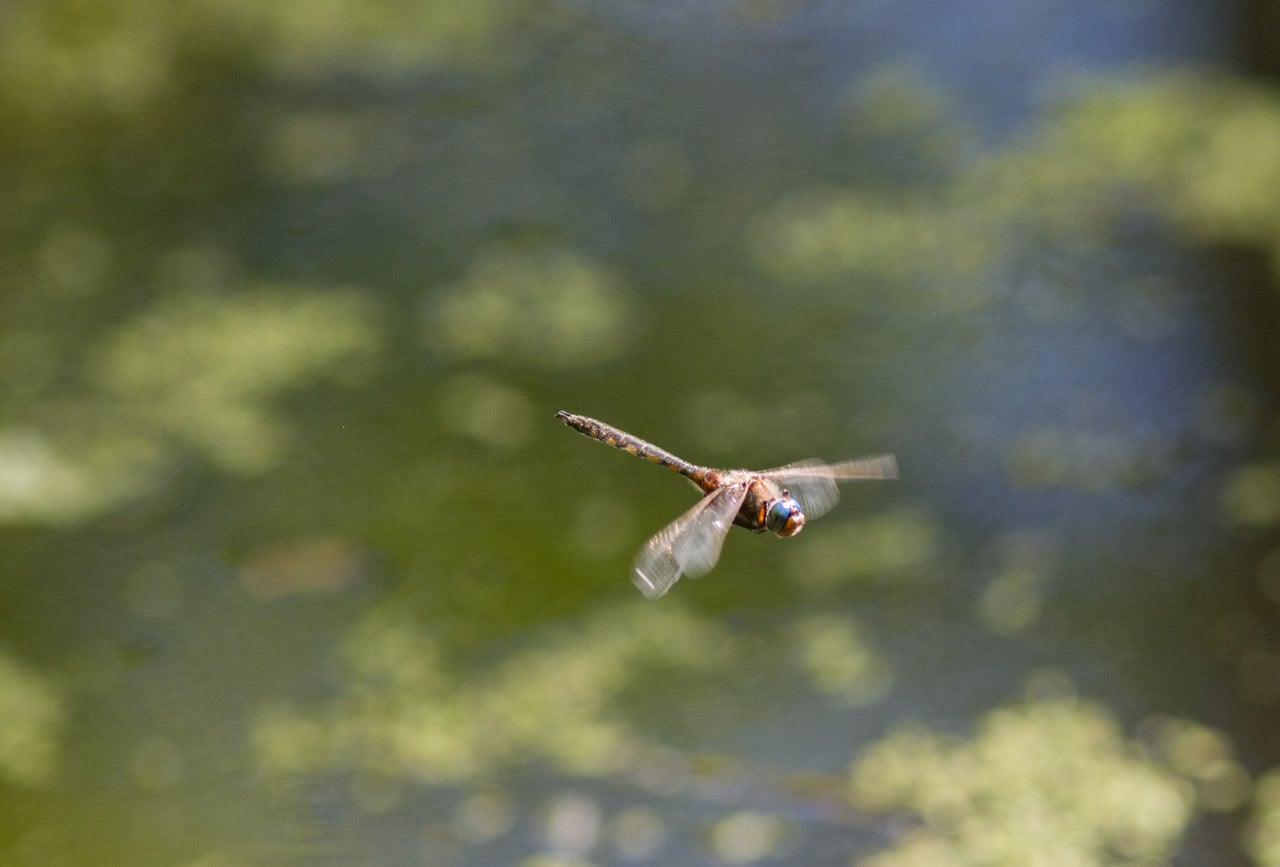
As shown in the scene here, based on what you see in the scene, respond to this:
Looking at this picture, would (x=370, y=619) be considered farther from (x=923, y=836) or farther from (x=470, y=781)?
(x=923, y=836)

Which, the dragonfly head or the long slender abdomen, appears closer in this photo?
the dragonfly head

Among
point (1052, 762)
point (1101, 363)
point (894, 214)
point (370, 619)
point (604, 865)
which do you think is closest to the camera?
point (604, 865)

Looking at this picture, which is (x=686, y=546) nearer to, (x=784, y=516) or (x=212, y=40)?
(x=784, y=516)

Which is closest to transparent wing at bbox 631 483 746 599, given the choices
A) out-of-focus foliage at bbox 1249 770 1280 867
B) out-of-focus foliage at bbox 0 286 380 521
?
out-of-focus foliage at bbox 1249 770 1280 867

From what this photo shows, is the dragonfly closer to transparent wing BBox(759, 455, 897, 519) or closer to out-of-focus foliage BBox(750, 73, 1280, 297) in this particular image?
transparent wing BBox(759, 455, 897, 519)

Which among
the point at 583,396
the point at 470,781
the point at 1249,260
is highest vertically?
the point at 1249,260

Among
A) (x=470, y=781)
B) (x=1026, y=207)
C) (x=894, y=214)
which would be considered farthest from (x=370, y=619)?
(x=1026, y=207)
